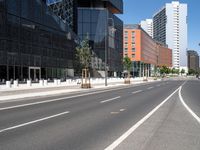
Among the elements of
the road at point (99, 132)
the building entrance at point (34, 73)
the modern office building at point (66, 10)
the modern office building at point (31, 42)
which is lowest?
the road at point (99, 132)

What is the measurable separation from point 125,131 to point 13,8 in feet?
163

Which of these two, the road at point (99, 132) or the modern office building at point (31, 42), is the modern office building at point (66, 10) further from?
the road at point (99, 132)

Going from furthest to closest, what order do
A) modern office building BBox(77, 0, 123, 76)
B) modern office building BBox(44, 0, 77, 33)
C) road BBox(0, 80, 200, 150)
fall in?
modern office building BBox(77, 0, 123, 76) < modern office building BBox(44, 0, 77, 33) < road BBox(0, 80, 200, 150)

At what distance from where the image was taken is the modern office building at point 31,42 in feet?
176

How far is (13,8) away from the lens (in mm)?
56281

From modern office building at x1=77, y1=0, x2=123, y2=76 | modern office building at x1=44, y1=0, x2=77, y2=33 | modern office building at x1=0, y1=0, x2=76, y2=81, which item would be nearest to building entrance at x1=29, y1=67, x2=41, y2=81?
modern office building at x1=0, y1=0, x2=76, y2=81

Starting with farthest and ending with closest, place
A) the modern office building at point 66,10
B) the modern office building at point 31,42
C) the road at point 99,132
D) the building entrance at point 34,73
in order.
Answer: the modern office building at point 66,10 → the building entrance at point 34,73 → the modern office building at point 31,42 → the road at point 99,132

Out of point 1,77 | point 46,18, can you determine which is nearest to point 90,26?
point 46,18

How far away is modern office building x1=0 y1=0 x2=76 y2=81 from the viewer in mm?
53750

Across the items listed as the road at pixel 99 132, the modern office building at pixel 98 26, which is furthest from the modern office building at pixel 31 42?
the road at pixel 99 132

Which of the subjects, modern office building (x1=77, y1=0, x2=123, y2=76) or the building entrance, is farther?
modern office building (x1=77, y1=0, x2=123, y2=76)

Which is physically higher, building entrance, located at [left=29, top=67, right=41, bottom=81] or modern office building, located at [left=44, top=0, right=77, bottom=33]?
modern office building, located at [left=44, top=0, right=77, bottom=33]

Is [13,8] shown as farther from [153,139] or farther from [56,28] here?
[153,139]

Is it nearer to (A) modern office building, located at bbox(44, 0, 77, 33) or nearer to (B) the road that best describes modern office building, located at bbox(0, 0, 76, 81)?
(A) modern office building, located at bbox(44, 0, 77, 33)
